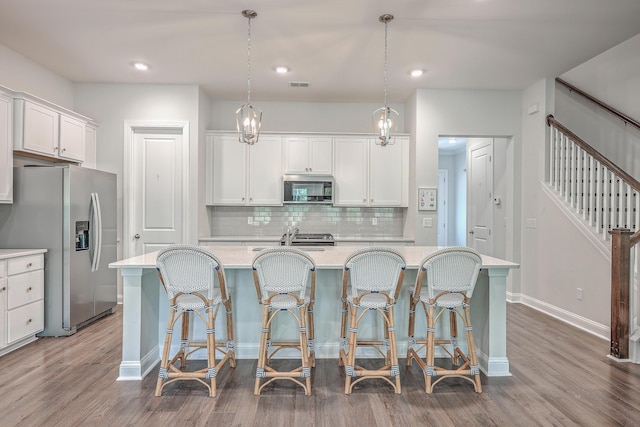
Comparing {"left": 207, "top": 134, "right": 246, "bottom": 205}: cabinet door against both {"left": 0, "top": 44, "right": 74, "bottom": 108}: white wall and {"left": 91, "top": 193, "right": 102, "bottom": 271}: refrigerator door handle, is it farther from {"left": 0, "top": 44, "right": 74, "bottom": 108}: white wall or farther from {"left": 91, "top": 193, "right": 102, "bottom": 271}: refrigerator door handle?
{"left": 0, "top": 44, "right": 74, "bottom": 108}: white wall

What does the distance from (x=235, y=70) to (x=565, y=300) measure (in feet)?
15.1

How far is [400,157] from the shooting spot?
17.3 ft

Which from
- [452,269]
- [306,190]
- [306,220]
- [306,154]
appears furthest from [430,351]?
[306,154]

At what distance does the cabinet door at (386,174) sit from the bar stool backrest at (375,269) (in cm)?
284

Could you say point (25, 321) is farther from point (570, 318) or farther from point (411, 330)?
point (570, 318)

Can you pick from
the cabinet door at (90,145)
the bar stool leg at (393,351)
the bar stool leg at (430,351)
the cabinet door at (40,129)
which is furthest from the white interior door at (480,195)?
the cabinet door at (40,129)

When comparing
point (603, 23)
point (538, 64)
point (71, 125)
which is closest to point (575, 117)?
point (538, 64)

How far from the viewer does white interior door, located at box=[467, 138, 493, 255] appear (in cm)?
561

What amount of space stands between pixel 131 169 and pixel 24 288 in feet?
6.29

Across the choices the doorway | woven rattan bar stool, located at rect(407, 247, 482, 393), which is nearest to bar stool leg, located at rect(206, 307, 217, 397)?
woven rattan bar stool, located at rect(407, 247, 482, 393)

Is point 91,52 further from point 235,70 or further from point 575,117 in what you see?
point 575,117

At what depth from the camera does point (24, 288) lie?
3389 millimetres

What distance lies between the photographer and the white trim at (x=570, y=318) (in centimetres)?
365

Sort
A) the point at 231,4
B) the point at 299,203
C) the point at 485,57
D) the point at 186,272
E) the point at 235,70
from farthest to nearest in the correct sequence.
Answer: the point at 299,203, the point at 235,70, the point at 485,57, the point at 231,4, the point at 186,272
